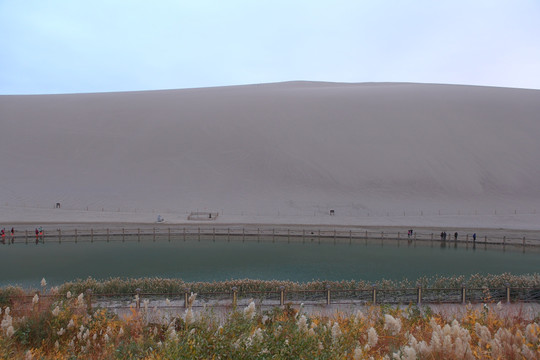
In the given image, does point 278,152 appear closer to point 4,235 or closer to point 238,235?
point 238,235

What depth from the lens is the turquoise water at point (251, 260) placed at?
1232 centimetres

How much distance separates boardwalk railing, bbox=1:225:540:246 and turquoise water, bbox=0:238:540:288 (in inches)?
16.9

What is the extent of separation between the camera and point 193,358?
315cm

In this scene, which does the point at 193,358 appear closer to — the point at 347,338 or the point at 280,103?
the point at 347,338

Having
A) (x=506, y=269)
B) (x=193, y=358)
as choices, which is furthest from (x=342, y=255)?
(x=193, y=358)

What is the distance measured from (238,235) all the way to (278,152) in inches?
591

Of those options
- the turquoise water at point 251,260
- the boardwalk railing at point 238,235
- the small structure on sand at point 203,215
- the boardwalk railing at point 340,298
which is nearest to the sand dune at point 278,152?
the small structure on sand at point 203,215

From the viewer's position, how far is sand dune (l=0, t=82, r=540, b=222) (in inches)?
1056

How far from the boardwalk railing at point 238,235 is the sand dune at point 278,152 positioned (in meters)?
5.54

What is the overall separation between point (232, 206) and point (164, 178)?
7.12 meters

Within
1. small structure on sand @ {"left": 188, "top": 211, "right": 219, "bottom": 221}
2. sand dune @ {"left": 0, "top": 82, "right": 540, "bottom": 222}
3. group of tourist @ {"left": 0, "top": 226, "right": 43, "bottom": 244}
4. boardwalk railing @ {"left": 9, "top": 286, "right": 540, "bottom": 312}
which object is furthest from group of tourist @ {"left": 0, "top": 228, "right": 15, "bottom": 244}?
boardwalk railing @ {"left": 9, "top": 286, "right": 540, "bottom": 312}

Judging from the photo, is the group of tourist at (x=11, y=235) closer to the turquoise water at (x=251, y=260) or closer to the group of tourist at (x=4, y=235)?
the group of tourist at (x=4, y=235)

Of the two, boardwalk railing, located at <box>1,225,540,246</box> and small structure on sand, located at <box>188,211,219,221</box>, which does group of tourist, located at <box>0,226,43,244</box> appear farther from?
small structure on sand, located at <box>188,211,219,221</box>

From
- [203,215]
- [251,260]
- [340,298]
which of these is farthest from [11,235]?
[340,298]
